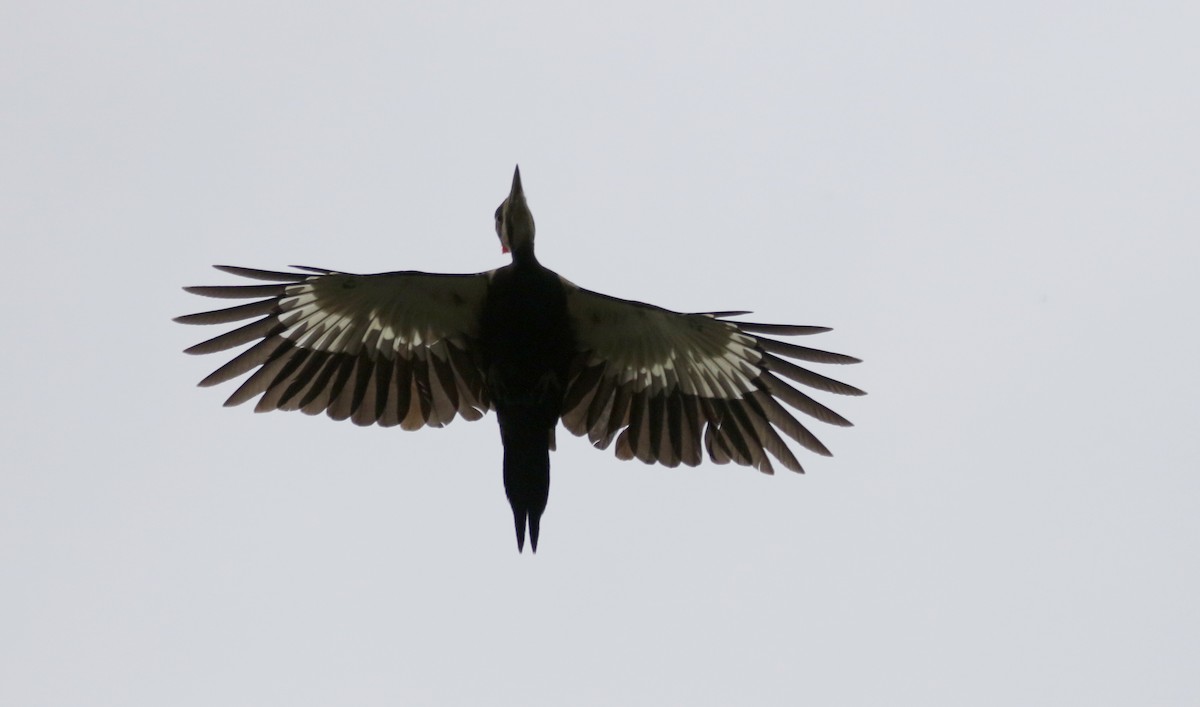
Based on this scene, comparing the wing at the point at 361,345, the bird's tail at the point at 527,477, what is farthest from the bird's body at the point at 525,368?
the wing at the point at 361,345

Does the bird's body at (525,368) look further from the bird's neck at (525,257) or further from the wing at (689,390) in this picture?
the wing at (689,390)

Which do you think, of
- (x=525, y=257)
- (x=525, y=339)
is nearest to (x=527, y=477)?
(x=525, y=339)

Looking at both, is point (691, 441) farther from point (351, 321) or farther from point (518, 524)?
Result: point (351, 321)

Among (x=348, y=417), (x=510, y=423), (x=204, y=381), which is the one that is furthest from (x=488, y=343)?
(x=204, y=381)

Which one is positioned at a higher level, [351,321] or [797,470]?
[351,321]

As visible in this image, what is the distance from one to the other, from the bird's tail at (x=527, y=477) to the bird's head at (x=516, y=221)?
4.01ft

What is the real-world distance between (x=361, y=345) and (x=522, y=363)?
1.24 m

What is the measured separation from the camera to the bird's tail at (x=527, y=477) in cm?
920

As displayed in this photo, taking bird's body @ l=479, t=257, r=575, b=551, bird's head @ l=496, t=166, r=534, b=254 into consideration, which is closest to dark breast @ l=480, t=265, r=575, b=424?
bird's body @ l=479, t=257, r=575, b=551

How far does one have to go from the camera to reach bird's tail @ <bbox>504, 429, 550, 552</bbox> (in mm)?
9195

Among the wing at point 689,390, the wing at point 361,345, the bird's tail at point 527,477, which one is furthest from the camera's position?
the wing at point 689,390

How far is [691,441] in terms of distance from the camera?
10.1 meters

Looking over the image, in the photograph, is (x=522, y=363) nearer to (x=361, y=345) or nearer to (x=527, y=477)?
(x=527, y=477)

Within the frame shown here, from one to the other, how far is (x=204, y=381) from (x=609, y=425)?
9.01 feet
